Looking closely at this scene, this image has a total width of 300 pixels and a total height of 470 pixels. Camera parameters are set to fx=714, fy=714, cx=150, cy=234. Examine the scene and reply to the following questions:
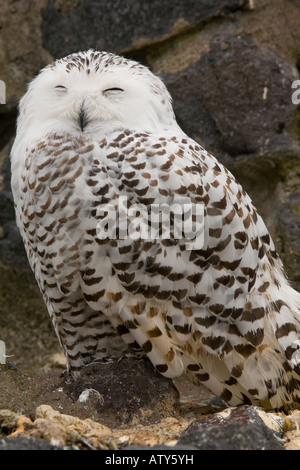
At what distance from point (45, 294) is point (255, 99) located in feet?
5.25

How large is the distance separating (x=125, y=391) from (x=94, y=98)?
1.18 meters

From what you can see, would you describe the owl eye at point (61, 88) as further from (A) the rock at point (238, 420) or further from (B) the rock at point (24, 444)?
(B) the rock at point (24, 444)

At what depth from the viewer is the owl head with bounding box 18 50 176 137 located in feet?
9.47

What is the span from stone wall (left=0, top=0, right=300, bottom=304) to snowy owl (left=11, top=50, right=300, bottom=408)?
860mm

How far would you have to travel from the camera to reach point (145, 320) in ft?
9.11

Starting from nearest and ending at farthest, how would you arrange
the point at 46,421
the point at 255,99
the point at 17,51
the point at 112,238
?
1. the point at 46,421
2. the point at 112,238
3. the point at 255,99
4. the point at 17,51

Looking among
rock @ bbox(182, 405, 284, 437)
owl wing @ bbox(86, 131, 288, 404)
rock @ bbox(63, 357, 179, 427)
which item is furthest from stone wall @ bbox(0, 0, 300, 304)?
rock @ bbox(182, 405, 284, 437)

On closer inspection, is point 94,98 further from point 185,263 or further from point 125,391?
point 125,391

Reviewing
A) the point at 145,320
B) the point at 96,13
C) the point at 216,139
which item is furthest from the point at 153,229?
the point at 96,13

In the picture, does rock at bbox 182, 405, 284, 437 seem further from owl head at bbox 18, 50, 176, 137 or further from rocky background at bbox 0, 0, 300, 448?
rocky background at bbox 0, 0, 300, 448

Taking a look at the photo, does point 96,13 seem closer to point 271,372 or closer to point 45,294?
point 45,294

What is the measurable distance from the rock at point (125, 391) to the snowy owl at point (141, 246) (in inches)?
2.7

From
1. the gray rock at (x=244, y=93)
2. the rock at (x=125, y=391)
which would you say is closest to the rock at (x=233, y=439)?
the rock at (x=125, y=391)

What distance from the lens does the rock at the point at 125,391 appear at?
106 inches
